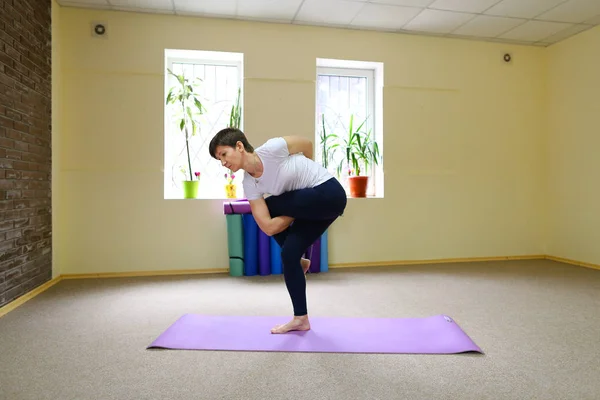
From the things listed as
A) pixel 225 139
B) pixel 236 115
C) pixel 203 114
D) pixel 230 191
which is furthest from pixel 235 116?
pixel 225 139

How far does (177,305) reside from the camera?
2.88 metres

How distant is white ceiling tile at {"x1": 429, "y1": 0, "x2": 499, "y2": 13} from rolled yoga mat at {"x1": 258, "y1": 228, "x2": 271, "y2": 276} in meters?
2.69

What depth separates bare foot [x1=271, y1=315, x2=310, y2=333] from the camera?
2.25 m

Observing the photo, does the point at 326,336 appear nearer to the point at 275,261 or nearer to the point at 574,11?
the point at 275,261

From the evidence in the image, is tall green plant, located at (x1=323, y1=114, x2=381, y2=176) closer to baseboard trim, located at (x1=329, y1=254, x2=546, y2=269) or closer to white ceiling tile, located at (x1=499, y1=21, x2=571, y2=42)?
baseboard trim, located at (x1=329, y1=254, x2=546, y2=269)

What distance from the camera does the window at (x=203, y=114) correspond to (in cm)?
413

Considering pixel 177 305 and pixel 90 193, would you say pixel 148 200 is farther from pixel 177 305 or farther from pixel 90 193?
pixel 177 305

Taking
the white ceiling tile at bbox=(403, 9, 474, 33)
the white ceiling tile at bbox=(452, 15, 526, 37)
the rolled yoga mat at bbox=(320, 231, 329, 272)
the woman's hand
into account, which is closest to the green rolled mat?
the rolled yoga mat at bbox=(320, 231, 329, 272)

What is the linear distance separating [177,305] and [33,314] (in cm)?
90

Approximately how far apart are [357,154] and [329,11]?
4.79 feet

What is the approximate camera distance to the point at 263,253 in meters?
3.83

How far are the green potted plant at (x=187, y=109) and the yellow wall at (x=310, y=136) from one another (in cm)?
13

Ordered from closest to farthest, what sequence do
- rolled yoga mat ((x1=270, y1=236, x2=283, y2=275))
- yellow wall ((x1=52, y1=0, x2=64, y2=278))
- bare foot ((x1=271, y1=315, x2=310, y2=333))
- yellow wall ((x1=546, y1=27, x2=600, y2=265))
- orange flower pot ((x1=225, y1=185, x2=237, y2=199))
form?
bare foot ((x1=271, y1=315, x2=310, y2=333)) < yellow wall ((x1=52, y1=0, x2=64, y2=278)) < rolled yoga mat ((x1=270, y1=236, x2=283, y2=275)) < orange flower pot ((x1=225, y1=185, x2=237, y2=199)) < yellow wall ((x1=546, y1=27, x2=600, y2=265))

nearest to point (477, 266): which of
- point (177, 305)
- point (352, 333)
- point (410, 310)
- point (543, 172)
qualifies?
point (543, 172)
